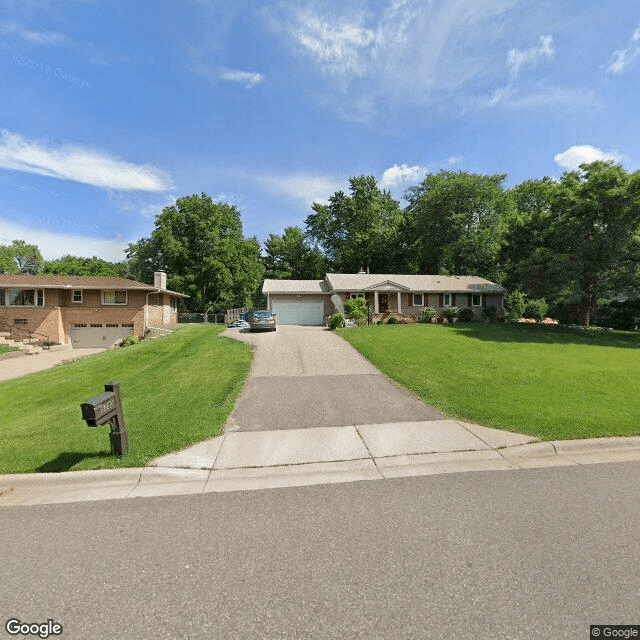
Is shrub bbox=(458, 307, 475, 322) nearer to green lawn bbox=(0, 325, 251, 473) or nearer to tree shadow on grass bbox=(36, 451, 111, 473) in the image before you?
green lawn bbox=(0, 325, 251, 473)

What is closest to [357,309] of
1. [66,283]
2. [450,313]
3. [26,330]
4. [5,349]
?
[450,313]

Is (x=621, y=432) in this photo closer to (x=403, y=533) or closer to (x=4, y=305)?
(x=403, y=533)

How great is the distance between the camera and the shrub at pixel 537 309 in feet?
115

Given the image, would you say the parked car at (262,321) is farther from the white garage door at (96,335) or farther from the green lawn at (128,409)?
the white garage door at (96,335)

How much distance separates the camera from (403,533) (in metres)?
3.62

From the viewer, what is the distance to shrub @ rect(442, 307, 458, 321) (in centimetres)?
2889

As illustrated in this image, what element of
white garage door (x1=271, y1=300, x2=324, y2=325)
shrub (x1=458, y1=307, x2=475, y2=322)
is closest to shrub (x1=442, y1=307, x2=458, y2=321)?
shrub (x1=458, y1=307, x2=475, y2=322)

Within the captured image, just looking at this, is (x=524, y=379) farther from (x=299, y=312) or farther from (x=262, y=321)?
(x=299, y=312)

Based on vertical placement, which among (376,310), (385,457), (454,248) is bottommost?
(385,457)

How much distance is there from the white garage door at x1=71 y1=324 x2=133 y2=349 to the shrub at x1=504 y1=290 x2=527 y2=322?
112 feet

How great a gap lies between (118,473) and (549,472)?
6.35 metres

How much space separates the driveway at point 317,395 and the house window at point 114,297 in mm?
19523

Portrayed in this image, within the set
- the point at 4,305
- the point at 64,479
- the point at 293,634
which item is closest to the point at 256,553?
the point at 293,634

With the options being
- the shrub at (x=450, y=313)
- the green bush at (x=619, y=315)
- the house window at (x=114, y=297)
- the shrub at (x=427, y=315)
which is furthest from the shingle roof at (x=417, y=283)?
the house window at (x=114, y=297)
